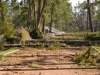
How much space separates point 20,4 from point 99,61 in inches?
1414

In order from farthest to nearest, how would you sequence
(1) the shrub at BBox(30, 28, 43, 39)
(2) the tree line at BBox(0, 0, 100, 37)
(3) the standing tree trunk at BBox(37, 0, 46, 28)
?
(3) the standing tree trunk at BBox(37, 0, 46, 28), (1) the shrub at BBox(30, 28, 43, 39), (2) the tree line at BBox(0, 0, 100, 37)

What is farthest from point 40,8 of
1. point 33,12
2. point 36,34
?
point 33,12

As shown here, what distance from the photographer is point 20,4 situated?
46594 mm

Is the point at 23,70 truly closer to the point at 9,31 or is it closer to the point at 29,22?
the point at 9,31

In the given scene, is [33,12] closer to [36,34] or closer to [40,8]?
[40,8]

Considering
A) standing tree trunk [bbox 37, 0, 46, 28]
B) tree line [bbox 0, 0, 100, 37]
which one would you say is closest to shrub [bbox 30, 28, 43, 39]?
tree line [bbox 0, 0, 100, 37]

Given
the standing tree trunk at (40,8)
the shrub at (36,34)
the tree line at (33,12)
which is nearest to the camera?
the tree line at (33,12)

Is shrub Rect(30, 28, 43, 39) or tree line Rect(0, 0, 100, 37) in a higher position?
tree line Rect(0, 0, 100, 37)

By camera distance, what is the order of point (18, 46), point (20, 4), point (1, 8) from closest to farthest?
1. point (18, 46)
2. point (1, 8)
3. point (20, 4)

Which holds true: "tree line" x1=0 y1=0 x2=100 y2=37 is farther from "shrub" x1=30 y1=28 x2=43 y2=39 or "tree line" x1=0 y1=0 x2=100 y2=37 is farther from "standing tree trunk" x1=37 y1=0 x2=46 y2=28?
"shrub" x1=30 y1=28 x2=43 y2=39

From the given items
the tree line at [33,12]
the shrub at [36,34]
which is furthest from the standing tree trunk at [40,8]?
the shrub at [36,34]

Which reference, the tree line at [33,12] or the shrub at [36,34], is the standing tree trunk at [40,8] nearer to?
the tree line at [33,12]

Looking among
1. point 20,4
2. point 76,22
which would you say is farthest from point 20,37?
point 76,22

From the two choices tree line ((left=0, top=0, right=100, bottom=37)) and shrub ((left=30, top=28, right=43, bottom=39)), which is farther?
shrub ((left=30, top=28, right=43, bottom=39))
